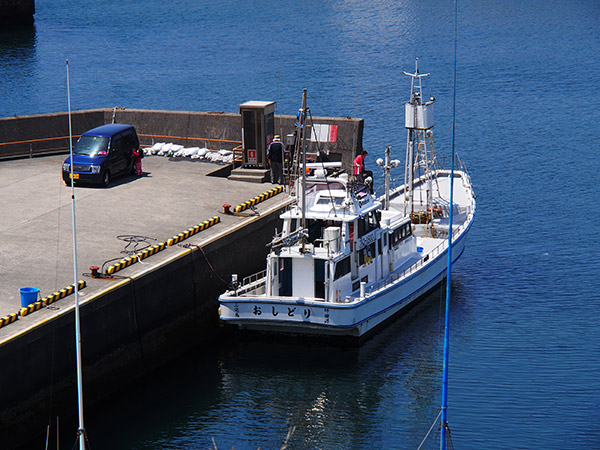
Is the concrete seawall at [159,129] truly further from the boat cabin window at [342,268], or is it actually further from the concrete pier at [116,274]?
the boat cabin window at [342,268]

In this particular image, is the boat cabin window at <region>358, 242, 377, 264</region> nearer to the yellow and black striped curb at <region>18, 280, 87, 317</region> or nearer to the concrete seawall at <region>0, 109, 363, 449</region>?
the concrete seawall at <region>0, 109, 363, 449</region>

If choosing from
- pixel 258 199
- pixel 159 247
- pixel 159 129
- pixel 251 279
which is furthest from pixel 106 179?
pixel 251 279

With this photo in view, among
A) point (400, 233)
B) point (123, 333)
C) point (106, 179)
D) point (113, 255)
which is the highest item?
point (106, 179)

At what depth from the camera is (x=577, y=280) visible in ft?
107

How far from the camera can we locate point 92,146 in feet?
107

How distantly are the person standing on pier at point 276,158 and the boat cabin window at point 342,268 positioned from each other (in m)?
7.37

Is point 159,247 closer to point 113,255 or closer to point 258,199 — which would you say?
point 113,255

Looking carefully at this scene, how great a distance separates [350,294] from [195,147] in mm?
13079

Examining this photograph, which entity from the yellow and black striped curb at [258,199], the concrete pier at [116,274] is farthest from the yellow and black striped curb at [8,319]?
the yellow and black striped curb at [258,199]

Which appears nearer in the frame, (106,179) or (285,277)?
(285,277)

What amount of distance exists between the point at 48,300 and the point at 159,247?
190 inches

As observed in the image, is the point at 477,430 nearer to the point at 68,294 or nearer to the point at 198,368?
the point at 198,368

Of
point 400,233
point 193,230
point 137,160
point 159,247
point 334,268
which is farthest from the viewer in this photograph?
point 137,160

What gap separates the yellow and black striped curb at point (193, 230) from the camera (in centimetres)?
2753
